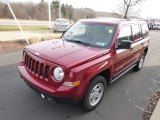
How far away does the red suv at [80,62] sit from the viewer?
3336 millimetres

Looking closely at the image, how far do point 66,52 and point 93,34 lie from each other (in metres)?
1.16

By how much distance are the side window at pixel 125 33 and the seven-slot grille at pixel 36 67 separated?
1.99 m

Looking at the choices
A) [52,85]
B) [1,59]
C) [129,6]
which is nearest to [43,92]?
[52,85]

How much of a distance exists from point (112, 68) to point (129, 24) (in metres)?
1.62

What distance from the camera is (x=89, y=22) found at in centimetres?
505

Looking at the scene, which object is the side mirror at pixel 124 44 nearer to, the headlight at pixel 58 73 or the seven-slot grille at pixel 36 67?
the headlight at pixel 58 73

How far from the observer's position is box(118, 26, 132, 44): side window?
15.2ft

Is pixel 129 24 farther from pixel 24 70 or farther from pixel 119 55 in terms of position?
pixel 24 70

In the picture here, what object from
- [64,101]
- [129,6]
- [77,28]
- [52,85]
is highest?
[129,6]

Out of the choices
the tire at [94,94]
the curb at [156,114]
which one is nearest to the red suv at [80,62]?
the tire at [94,94]

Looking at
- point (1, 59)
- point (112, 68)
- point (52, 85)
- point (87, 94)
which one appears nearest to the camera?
point (52, 85)

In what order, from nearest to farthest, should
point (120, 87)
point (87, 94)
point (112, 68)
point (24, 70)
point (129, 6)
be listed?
point (87, 94)
point (24, 70)
point (112, 68)
point (120, 87)
point (129, 6)

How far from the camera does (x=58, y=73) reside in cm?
334

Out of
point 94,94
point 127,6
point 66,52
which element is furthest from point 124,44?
point 127,6
